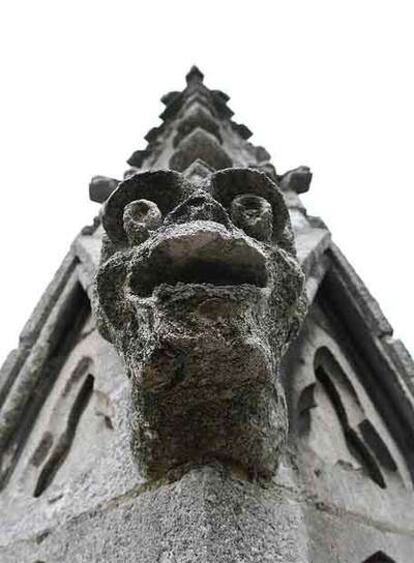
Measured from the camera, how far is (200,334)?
3.12ft

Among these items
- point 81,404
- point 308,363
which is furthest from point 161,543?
point 81,404

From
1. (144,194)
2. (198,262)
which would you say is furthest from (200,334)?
(144,194)

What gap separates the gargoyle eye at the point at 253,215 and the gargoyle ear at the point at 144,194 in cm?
15

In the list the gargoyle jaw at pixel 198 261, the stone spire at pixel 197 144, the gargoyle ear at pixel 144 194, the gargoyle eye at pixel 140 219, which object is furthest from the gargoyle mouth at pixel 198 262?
the stone spire at pixel 197 144

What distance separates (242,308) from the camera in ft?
3.25

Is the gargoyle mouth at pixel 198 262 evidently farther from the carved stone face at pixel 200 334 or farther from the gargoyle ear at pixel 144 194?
the gargoyle ear at pixel 144 194

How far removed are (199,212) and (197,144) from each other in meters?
1.77

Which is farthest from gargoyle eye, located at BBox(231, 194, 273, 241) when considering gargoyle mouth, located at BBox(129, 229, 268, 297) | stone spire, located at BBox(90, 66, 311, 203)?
stone spire, located at BBox(90, 66, 311, 203)

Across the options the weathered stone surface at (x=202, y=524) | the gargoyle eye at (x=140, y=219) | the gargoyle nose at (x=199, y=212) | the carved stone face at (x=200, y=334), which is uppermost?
the gargoyle nose at (x=199, y=212)

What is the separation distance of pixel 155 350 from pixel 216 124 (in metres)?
2.33

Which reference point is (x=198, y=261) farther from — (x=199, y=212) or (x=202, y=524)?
(x=202, y=524)

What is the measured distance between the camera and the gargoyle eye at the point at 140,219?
48.5 inches

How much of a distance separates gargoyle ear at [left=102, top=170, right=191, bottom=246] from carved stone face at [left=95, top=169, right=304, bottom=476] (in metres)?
0.17

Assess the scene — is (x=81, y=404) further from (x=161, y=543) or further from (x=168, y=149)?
(x=168, y=149)
